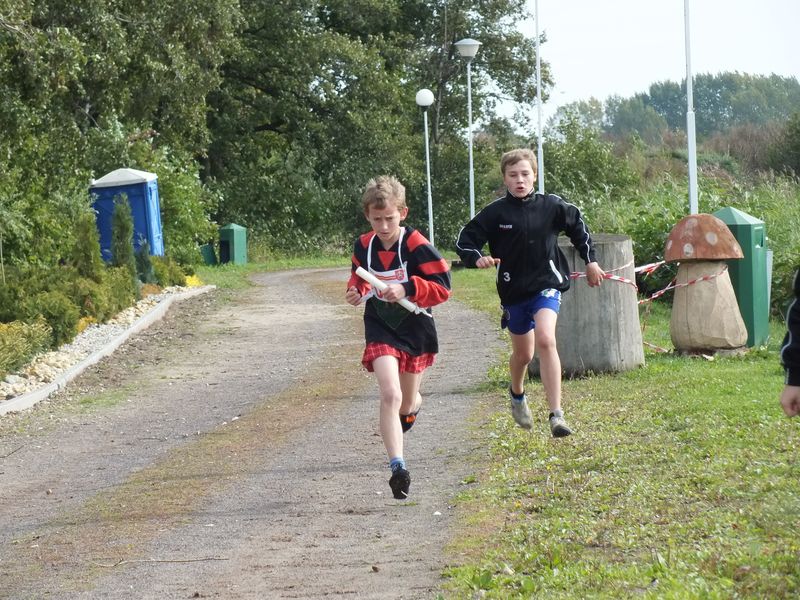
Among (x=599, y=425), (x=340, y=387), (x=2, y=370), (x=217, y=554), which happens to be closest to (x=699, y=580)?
(x=217, y=554)

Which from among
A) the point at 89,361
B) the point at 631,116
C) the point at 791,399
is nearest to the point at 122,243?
the point at 89,361

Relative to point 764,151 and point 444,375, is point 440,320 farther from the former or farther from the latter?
point 764,151

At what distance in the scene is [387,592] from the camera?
5.06m

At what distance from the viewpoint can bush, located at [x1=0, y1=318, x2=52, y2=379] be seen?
1327 centimetres

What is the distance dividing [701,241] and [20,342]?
22.8 feet

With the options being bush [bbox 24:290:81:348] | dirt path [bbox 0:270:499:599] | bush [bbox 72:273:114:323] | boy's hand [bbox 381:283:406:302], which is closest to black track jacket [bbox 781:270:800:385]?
dirt path [bbox 0:270:499:599]

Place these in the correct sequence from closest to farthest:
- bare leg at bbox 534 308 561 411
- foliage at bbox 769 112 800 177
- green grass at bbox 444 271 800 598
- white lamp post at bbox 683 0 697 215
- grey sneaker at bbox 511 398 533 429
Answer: green grass at bbox 444 271 800 598 → bare leg at bbox 534 308 561 411 → grey sneaker at bbox 511 398 533 429 → white lamp post at bbox 683 0 697 215 → foliage at bbox 769 112 800 177

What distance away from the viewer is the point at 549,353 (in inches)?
307

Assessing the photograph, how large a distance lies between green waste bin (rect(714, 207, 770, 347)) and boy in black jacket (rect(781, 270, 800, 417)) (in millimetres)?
8486

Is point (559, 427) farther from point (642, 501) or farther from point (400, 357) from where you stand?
point (642, 501)

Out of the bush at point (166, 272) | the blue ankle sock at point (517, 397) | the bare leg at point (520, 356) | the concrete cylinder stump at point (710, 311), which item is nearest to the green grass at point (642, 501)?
the blue ankle sock at point (517, 397)

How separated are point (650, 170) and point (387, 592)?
50039 mm

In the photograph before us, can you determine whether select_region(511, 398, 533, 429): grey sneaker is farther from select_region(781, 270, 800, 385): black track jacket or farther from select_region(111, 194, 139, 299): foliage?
select_region(111, 194, 139, 299): foliage

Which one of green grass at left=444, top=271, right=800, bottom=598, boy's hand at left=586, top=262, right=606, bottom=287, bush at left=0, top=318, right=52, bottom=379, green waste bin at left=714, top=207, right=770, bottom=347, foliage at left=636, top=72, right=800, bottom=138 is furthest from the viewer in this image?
foliage at left=636, top=72, right=800, bottom=138
